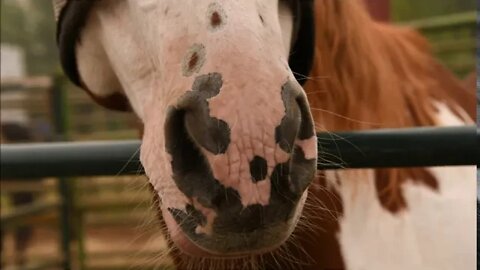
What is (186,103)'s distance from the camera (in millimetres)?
490

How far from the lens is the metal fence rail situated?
64 cm

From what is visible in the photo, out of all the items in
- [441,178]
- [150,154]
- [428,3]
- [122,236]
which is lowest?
[122,236]

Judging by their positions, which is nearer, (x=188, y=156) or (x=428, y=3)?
(x=188, y=156)

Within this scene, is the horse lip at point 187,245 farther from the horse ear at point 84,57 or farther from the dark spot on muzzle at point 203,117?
the horse ear at point 84,57

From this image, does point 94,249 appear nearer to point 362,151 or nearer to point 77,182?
point 77,182

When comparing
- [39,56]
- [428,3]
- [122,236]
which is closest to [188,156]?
[122,236]

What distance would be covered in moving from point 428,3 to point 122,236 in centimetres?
297

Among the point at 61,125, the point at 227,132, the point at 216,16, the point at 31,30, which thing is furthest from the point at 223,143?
the point at 31,30

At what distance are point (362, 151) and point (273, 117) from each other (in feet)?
0.71

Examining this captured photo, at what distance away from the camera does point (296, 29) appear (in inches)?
28.8

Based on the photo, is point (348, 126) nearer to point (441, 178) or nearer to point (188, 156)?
point (441, 178)

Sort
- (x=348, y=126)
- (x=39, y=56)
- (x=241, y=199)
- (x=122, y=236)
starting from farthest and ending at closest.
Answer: (x=39, y=56) < (x=122, y=236) < (x=348, y=126) < (x=241, y=199)

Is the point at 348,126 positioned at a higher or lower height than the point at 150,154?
lower

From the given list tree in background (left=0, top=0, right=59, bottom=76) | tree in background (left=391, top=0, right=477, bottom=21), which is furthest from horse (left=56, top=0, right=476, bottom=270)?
tree in background (left=0, top=0, right=59, bottom=76)
